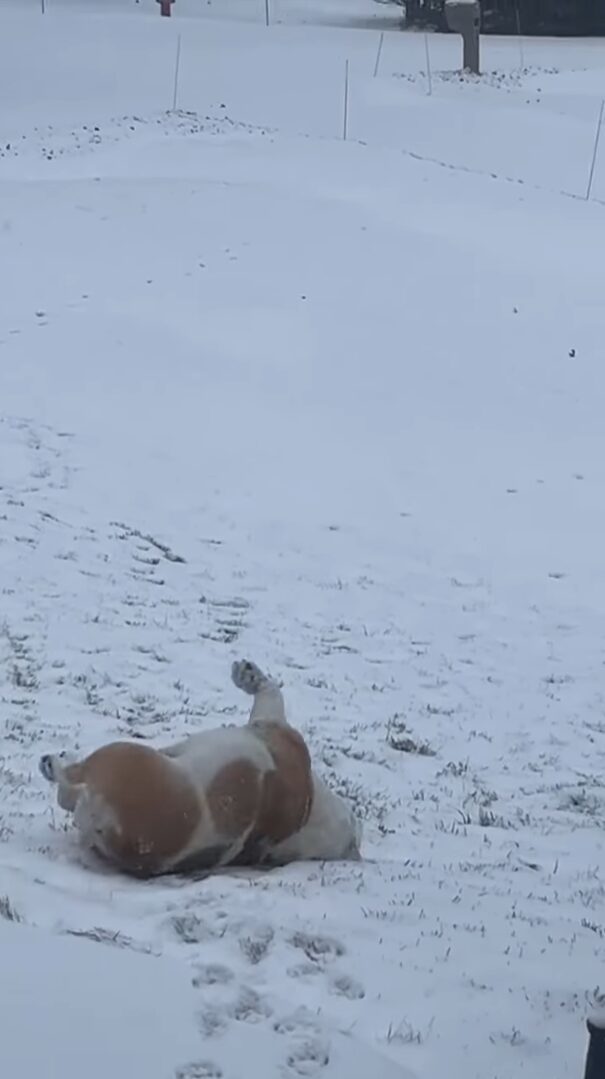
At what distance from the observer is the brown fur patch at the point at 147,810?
187 inches

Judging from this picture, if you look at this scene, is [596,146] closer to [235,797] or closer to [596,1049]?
[235,797]

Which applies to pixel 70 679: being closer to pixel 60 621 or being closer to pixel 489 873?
pixel 60 621

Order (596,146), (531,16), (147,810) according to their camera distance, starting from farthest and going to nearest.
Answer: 1. (531,16)
2. (596,146)
3. (147,810)

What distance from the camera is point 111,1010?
365 centimetres

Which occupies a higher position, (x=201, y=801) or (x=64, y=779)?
(x=201, y=801)

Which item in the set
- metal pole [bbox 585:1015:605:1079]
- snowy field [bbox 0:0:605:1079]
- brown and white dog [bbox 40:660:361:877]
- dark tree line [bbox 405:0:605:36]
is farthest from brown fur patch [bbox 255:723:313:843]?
dark tree line [bbox 405:0:605:36]

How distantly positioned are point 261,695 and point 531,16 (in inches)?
1473

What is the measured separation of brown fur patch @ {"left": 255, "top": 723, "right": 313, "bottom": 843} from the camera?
4949mm

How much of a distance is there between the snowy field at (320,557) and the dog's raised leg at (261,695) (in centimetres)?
55

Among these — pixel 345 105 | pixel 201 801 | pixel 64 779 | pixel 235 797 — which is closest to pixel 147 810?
pixel 201 801

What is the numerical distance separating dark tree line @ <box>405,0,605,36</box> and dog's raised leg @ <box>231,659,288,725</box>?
1426 inches

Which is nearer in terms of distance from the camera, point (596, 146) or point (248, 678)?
point (248, 678)

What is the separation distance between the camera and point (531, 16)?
40.1 meters

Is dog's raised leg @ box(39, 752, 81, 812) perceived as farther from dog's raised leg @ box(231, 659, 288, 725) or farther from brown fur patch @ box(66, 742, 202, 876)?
dog's raised leg @ box(231, 659, 288, 725)
